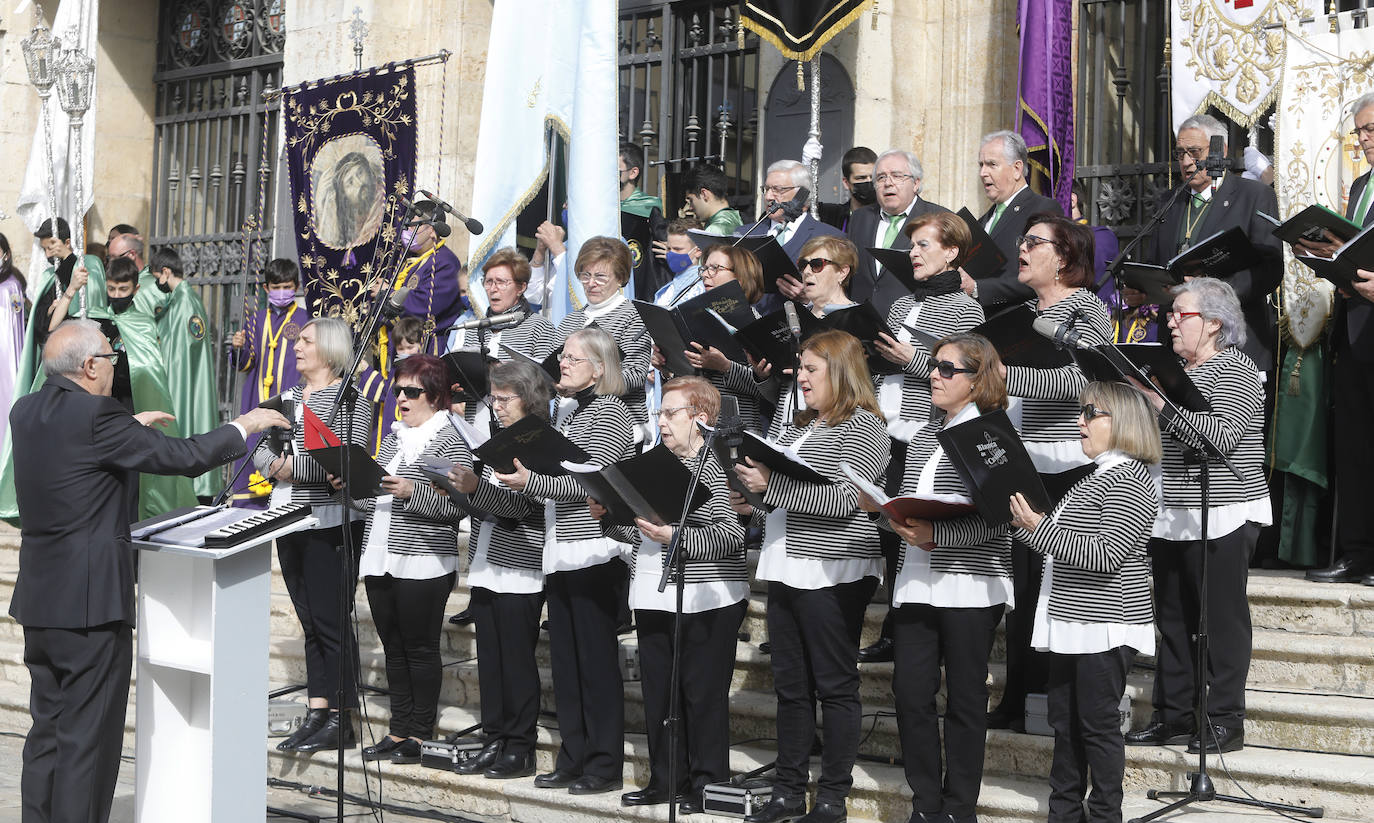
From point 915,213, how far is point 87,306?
641 centimetres

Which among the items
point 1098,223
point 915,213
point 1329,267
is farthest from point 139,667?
point 1098,223

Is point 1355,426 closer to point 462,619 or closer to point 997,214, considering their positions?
point 997,214

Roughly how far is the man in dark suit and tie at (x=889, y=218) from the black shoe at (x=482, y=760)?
2.55m

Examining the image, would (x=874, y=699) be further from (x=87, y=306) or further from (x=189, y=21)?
(x=189, y=21)

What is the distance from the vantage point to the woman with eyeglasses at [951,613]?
18.5 feet

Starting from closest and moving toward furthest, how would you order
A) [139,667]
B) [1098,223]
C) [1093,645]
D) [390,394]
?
1. [1093,645]
2. [139,667]
3. [1098,223]
4. [390,394]

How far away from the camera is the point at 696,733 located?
6.20m

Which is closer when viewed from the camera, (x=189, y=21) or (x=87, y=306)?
(x=87, y=306)

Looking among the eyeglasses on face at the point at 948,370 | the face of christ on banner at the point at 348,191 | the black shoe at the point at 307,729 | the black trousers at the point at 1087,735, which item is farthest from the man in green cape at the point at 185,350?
the black trousers at the point at 1087,735

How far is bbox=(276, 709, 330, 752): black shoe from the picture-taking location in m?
7.46

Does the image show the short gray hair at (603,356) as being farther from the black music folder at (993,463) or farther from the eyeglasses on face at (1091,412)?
the eyeglasses on face at (1091,412)

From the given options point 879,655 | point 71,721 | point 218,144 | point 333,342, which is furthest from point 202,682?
point 218,144

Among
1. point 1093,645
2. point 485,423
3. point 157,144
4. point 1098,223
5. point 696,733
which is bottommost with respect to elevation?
point 696,733

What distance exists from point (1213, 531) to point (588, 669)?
251 cm
